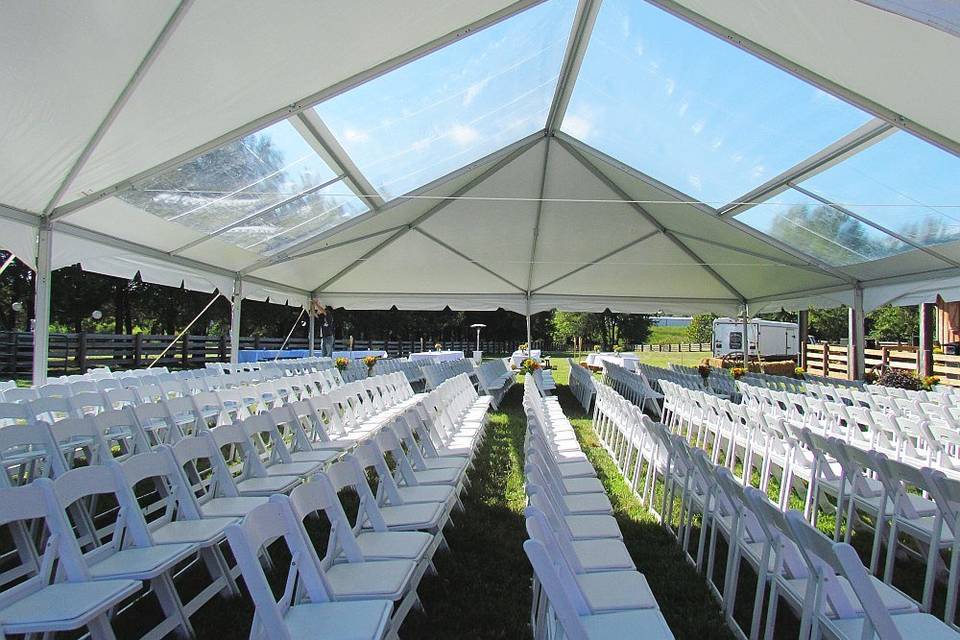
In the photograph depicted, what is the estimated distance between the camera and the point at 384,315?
40.9 metres

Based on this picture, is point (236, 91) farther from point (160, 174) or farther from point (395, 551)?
point (395, 551)

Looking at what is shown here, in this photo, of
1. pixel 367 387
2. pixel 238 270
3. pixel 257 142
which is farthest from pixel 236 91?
pixel 238 270

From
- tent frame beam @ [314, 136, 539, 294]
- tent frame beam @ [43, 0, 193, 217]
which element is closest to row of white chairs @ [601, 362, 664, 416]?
tent frame beam @ [314, 136, 539, 294]

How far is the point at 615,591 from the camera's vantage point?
2338 millimetres

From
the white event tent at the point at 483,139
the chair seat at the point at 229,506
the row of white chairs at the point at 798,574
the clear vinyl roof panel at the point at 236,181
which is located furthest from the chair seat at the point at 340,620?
the clear vinyl roof panel at the point at 236,181

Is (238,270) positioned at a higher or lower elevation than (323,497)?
higher

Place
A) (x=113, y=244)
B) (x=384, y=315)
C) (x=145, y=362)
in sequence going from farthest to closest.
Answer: (x=384, y=315)
(x=145, y=362)
(x=113, y=244)

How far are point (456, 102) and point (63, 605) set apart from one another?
7.03m

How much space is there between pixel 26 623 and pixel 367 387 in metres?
5.43

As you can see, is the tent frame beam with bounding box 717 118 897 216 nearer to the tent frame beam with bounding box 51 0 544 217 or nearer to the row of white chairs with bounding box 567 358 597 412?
the row of white chairs with bounding box 567 358 597 412

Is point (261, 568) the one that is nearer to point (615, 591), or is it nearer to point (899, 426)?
point (615, 591)

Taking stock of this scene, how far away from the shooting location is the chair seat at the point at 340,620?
196 centimetres

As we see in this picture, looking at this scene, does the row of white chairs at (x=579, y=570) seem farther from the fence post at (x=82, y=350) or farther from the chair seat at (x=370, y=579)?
the fence post at (x=82, y=350)

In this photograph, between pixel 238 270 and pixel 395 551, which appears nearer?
pixel 395 551
